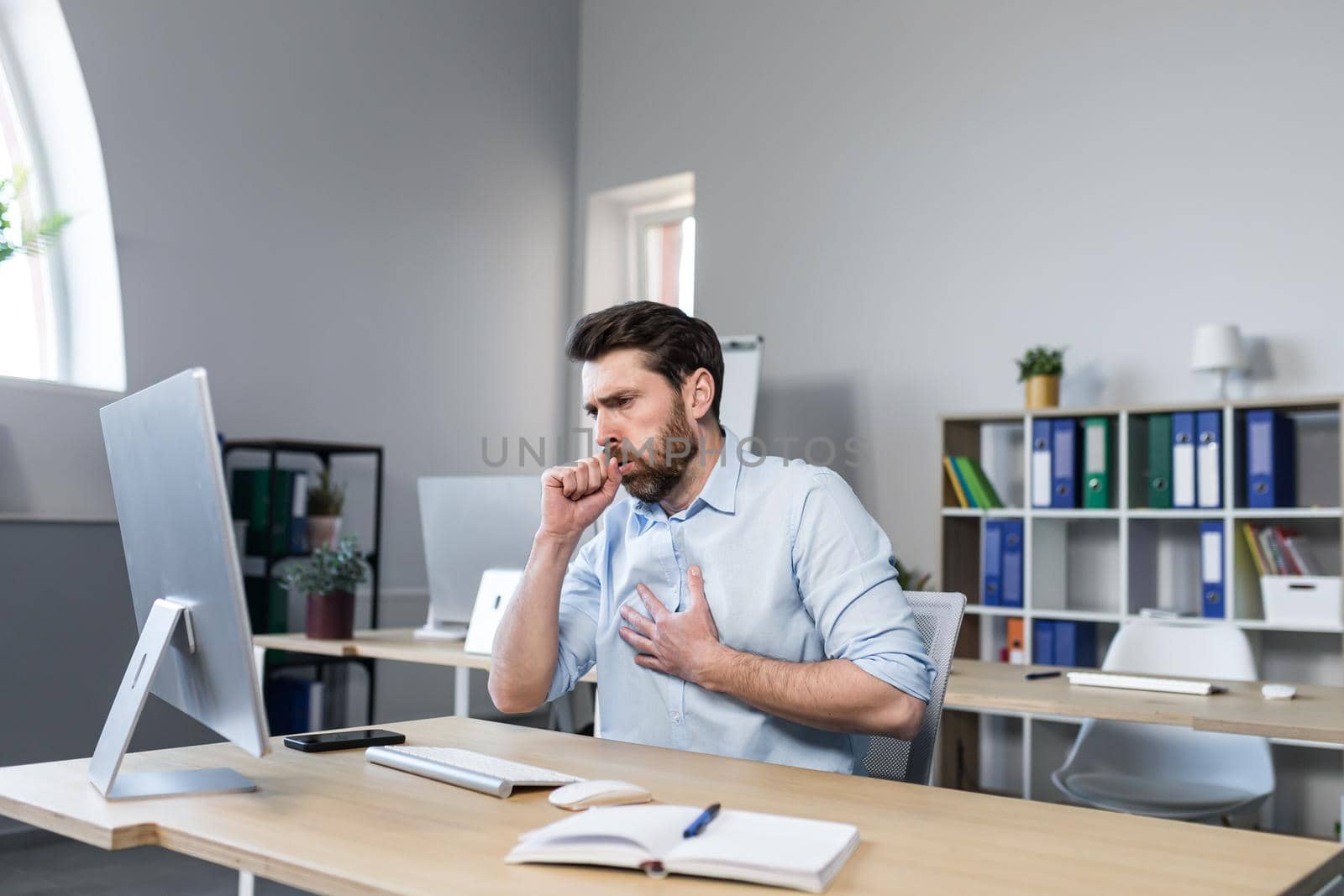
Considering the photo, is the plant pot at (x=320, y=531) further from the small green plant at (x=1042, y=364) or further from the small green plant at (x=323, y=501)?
the small green plant at (x=1042, y=364)

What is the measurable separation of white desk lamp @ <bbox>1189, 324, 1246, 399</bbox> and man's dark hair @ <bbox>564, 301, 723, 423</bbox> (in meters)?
2.53

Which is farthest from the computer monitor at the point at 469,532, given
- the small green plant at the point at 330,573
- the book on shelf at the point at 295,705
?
the book on shelf at the point at 295,705

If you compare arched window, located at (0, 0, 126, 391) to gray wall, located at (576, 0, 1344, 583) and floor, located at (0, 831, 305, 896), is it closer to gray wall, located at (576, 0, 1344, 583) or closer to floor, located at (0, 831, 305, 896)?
floor, located at (0, 831, 305, 896)

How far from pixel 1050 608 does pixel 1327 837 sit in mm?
1073

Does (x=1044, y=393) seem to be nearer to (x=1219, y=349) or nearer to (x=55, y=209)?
(x=1219, y=349)

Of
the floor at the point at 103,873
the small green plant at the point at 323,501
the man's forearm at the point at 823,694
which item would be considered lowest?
the floor at the point at 103,873

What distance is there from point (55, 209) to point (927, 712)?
3.76 metres

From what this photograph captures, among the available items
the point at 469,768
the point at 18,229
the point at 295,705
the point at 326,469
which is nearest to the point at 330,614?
the point at 295,705

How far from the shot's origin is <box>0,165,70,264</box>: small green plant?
355cm

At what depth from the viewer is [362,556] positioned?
457cm

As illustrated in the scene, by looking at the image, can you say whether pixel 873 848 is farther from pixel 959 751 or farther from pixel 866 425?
pixel 866 425

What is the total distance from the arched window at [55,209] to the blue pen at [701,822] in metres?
3.63

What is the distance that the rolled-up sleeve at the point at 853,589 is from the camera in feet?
5.07

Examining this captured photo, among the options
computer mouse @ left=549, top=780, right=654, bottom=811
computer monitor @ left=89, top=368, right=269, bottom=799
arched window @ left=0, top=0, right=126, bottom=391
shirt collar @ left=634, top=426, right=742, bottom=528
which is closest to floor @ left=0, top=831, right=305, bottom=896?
arched window @ left=0, top=0, right=126, bottom=391
